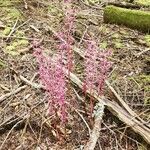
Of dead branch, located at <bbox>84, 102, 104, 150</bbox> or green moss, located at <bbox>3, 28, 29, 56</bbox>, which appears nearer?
dead branch, located at <bbox>84, 102, 104, 150</bbox>

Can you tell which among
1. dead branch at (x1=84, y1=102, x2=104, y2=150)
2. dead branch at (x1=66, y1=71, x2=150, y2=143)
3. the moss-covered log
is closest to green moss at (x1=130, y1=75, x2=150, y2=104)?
dead branch at (x1=66, y1=71, x2=150, y2=143)

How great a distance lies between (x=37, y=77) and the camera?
3.85 meters

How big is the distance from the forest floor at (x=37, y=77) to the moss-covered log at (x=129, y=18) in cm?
9

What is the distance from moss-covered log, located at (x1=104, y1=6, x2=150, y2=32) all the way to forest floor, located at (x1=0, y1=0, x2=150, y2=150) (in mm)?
88

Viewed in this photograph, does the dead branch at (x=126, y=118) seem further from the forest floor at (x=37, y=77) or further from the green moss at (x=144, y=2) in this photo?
the green moss at (x=144, y=2)

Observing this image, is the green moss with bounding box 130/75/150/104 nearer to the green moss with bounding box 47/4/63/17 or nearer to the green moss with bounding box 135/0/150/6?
the green moss with bounding box 47/4/63/17

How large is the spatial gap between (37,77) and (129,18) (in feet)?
5.83

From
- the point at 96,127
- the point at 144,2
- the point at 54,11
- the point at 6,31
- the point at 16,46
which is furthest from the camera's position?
the point at 144,2

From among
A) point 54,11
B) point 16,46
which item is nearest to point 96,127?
point 16,46

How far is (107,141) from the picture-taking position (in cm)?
311

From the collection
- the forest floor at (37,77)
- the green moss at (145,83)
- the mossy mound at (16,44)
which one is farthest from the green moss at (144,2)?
the green moss at (145,83)

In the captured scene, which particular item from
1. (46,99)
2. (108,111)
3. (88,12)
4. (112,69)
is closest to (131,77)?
(112,69)

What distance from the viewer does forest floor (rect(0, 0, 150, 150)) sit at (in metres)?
3.13

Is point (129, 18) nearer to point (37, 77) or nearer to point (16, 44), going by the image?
point (16, 44)
